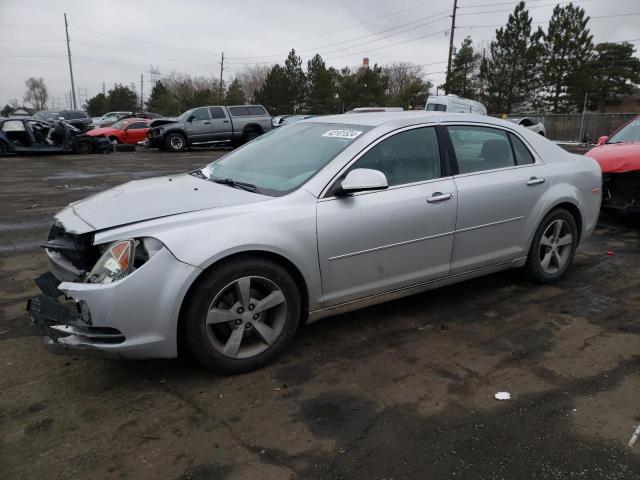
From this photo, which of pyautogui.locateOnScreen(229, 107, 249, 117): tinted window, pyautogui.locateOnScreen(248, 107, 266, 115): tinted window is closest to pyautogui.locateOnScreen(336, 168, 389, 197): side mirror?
pyautogui.locateOnScreen(229, 107, 249, 117): tinted window

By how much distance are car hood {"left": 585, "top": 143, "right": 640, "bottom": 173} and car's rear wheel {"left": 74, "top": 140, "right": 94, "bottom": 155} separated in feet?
59.1

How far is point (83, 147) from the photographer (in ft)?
65.4

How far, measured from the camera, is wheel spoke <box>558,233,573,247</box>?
4.84 m

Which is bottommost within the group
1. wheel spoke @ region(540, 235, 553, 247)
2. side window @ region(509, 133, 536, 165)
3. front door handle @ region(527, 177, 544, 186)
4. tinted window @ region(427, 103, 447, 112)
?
wheel spoke @ region(540, 235, 553, 247)

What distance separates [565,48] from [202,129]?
33116mm

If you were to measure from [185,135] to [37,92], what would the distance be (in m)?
123

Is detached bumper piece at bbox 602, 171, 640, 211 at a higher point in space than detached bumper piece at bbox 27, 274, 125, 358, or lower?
higher

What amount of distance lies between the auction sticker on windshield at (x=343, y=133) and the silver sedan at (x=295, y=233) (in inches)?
0.6

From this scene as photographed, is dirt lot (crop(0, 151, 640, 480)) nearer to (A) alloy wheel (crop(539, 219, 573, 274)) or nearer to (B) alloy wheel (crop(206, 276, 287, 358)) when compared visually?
(B) alloy wheel (crop(206, 276, 287, 358))

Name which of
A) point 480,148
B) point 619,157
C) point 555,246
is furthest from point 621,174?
point 480,148

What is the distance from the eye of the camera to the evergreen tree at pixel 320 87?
5006 centimetres

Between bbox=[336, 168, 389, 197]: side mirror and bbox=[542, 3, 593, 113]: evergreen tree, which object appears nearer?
bbox=[336, 168, 389, 197]: side mirror

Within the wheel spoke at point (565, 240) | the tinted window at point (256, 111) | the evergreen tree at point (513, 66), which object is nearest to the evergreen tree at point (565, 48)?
the evergreen tree at point (513, 66)

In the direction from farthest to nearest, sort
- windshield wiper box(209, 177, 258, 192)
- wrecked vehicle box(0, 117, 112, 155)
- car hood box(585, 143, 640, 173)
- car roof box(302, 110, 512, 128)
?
wrecked vehicle box(0, 117, 112, 155) < car hood box(585, 143, 640, 173) < car roof box(302, 110, 512, 128) < windshield wiper box(209, 177, 258, 192)
